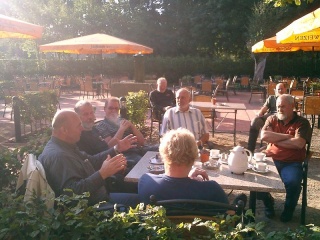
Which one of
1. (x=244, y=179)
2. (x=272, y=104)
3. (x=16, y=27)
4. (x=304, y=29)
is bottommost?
(x=244, y=179)

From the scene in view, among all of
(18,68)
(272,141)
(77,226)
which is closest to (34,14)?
(18,68)

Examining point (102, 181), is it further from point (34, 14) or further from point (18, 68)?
point (34, 14)

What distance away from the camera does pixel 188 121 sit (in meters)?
5.64

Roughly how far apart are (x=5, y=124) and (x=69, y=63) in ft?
53.7

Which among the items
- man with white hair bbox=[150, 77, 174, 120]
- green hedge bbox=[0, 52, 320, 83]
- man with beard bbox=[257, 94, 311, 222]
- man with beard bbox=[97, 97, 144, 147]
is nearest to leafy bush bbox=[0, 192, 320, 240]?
man with beard bbox=[257, 94, 311, 222]

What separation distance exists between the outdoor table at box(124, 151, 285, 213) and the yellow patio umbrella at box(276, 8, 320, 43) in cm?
203

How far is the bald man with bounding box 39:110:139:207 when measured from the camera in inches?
Answer: 114

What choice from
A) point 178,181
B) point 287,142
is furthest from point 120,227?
point 287,142

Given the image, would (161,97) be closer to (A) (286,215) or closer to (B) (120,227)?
(A) (286,215)

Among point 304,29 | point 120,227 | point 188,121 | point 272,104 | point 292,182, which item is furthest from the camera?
point 272,104

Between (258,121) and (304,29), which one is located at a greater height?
(304,29)

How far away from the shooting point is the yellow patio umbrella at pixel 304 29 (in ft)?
15.6

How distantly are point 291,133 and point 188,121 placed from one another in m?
1.52

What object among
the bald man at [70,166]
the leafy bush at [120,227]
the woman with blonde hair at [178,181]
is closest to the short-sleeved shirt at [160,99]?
the bald man at [70,166]
